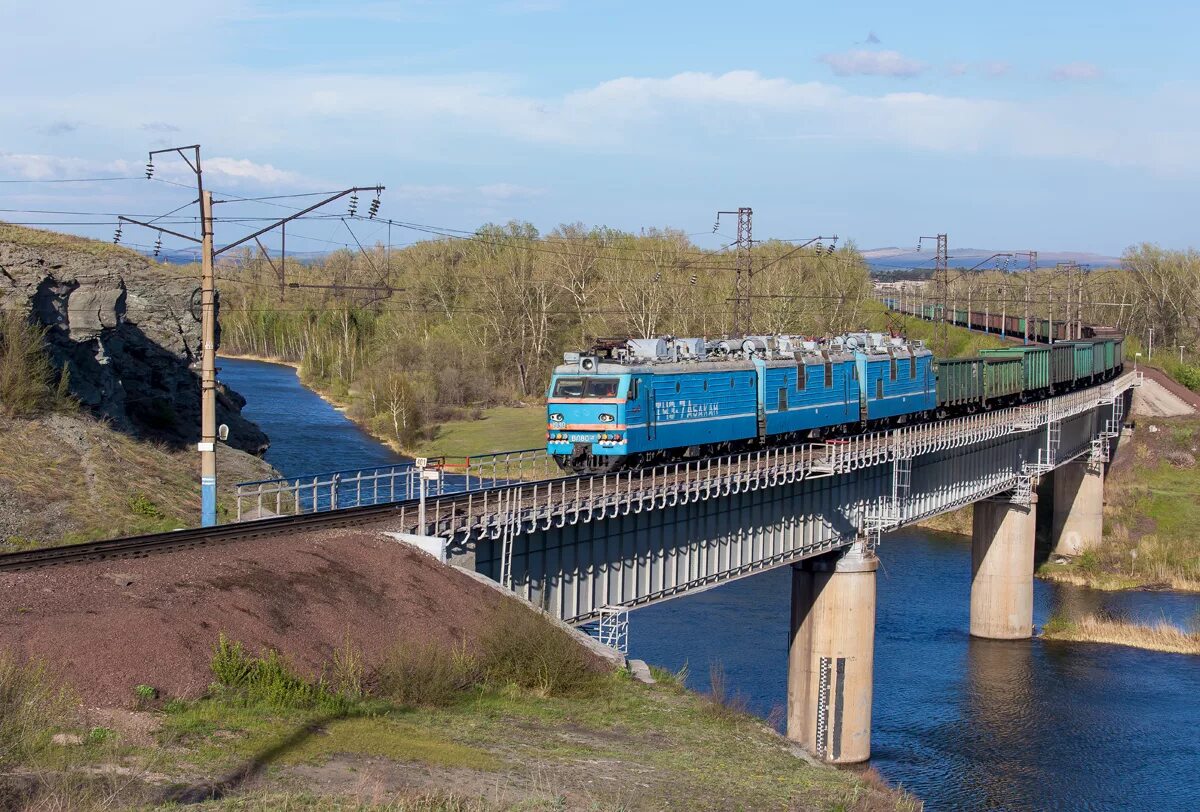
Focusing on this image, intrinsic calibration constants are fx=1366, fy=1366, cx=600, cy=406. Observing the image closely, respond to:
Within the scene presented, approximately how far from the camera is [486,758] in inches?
835

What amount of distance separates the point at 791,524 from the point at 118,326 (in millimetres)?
32851

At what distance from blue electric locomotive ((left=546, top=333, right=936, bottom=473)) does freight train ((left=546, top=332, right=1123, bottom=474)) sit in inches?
1.7

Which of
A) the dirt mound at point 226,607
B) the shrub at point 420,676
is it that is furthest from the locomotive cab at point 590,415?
the shrub at point 420,676

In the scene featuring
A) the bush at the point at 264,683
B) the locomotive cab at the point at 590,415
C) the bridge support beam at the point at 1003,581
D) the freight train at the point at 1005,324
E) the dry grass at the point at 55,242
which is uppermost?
the dry grass at the point at 55,242

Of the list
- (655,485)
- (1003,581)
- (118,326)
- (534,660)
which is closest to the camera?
(534,660)

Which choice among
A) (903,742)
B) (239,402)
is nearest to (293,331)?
(239,402)

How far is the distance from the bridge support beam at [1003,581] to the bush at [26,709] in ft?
178

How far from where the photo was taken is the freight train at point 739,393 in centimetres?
4091

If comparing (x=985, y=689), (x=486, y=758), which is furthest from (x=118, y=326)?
(x=486, y=758)

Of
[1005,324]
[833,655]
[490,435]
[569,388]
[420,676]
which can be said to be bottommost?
[833,655]

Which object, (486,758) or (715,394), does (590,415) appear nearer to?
(715,394)

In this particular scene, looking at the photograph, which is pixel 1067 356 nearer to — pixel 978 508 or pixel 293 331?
pixel 978 508

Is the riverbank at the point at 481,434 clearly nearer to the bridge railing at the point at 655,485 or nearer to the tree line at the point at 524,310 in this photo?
the tree line at the point at 524,310

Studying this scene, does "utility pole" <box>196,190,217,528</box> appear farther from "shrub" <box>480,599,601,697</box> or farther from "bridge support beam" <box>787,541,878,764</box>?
"bridge support beam" <box>787,541,878,764</box>
